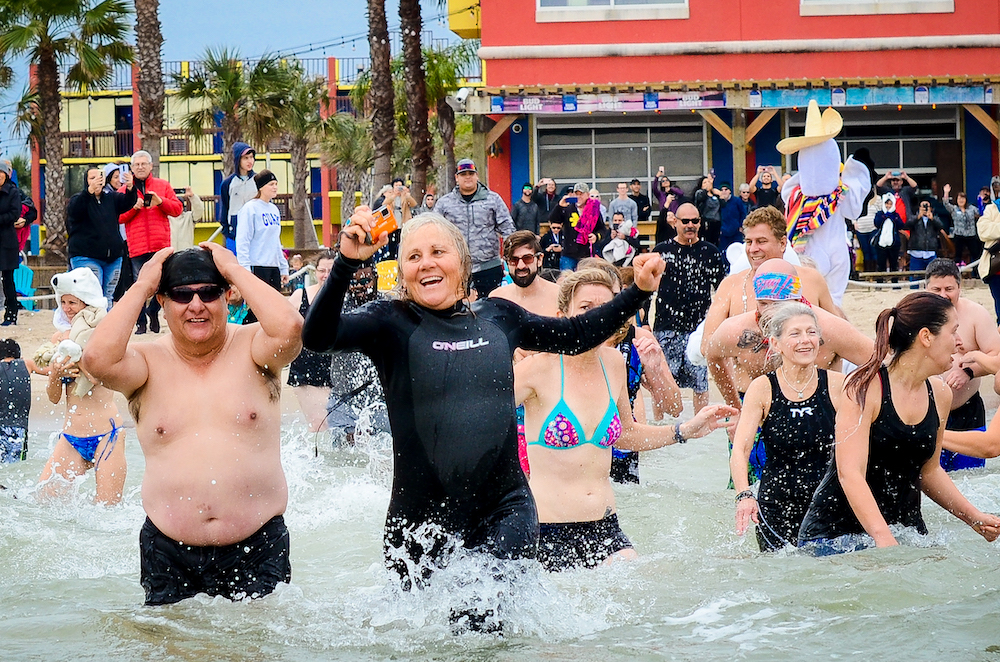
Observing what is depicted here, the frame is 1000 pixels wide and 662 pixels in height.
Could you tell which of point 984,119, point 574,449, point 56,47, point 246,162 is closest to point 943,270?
point 574,449

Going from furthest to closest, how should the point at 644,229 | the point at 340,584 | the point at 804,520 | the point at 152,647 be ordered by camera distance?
the point at 644,229 → the point at 340,584 → the point at 804,520 → the point at 152,647

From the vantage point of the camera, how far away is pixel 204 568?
14.5 ft

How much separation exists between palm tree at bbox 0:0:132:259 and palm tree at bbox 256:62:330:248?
24.8 ft

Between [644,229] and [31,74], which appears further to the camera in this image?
[31,74]

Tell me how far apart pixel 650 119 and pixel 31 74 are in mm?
19630

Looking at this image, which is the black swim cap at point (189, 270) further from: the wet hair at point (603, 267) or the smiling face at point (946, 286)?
the smiling face at point (946, 286)

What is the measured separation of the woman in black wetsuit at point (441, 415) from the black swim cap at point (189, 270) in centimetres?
67

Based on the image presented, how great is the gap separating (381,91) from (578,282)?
668 inches

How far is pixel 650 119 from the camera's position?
24297mm

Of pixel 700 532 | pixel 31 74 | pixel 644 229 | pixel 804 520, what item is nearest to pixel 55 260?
pixel 644 229

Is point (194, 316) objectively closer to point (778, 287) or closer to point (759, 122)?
point (778, 287)

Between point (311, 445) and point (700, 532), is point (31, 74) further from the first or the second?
point (700, 532)

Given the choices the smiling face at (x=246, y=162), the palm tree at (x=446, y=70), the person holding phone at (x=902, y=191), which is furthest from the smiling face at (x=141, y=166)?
the palm tree at (x=446, y=70)

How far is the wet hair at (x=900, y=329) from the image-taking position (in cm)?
Answer: 518
